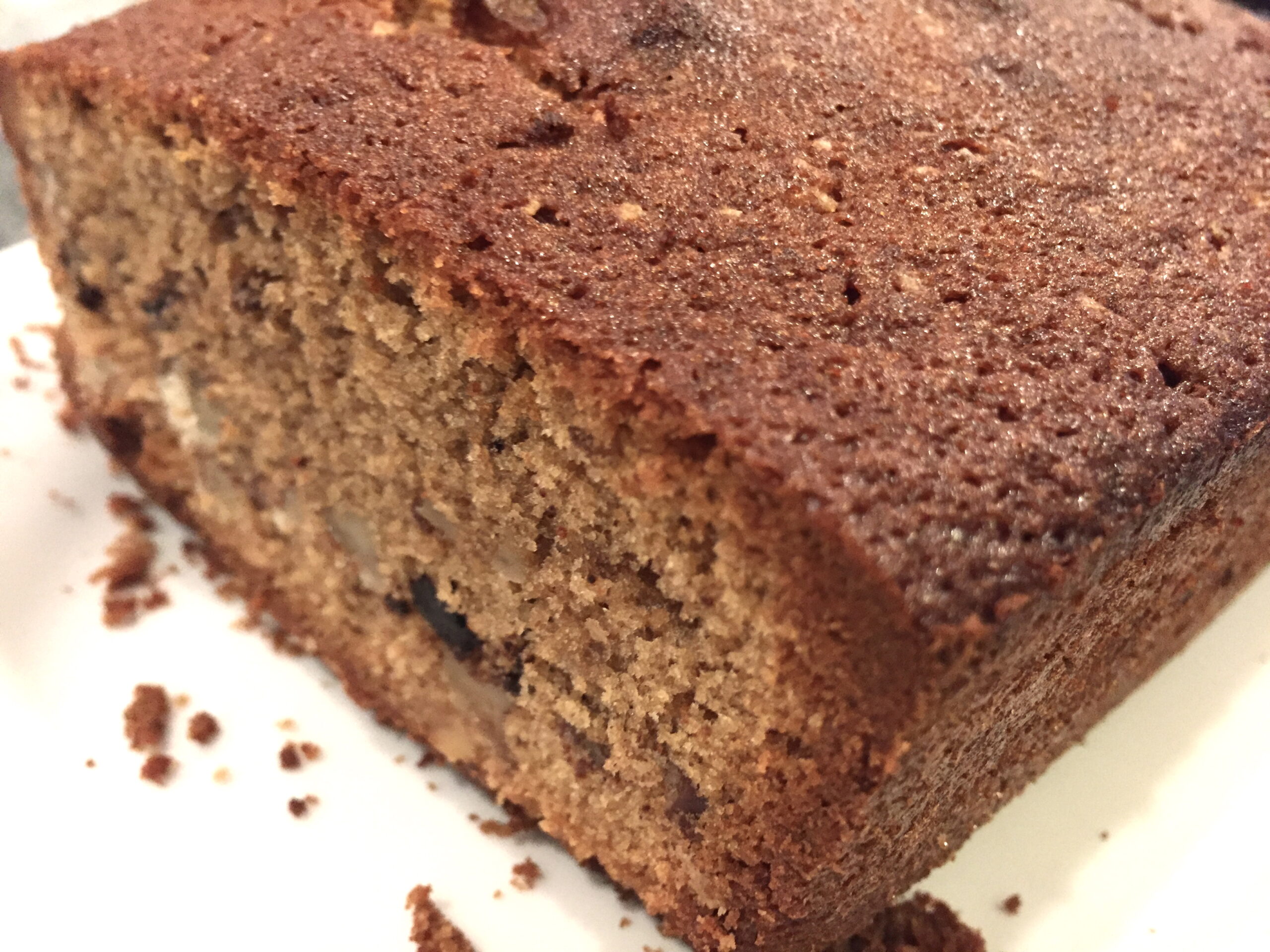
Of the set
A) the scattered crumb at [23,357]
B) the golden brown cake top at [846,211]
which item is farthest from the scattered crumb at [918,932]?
the scattered crumb at [23,357]

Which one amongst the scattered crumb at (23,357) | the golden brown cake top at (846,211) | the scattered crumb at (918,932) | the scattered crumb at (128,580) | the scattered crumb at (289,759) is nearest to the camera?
the golden brown cake top at (846,211)

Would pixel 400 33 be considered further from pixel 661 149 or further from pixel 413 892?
pixel 413 892

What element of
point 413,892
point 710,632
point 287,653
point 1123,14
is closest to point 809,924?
point 710,632

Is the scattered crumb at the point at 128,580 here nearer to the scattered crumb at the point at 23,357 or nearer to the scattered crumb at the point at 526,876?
the scattered crumb at the point at 23,357

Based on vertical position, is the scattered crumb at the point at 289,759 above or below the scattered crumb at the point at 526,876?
below

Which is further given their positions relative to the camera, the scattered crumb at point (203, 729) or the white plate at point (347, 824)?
the scattered crumb at point (203, 729)

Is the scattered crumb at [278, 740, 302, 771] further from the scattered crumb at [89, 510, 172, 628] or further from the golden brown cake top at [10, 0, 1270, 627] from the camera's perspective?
the golden brown cake top at [10, 0, 1270, 627]
